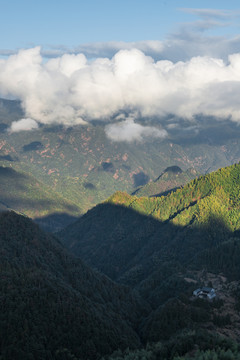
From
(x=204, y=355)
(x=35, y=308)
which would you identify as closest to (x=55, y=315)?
(x=35, y=308)

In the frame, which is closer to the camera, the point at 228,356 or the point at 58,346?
the point at 228,356

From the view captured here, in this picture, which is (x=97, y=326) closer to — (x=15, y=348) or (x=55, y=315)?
(x=55, y=315)

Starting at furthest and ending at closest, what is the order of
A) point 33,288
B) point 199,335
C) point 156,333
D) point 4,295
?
1. point 156,333
2. point 33,288
3. point 4,295
4. point 199,335

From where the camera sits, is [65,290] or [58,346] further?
[65,290]

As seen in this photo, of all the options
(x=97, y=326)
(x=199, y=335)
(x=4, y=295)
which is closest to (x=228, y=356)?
(x=199, y=335)

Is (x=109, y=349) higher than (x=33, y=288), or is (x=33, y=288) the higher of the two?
(x=33, y=288)

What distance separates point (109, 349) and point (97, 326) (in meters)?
14.9

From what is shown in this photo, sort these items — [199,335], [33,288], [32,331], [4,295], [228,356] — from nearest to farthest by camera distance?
[228,356], [199,335], [32,331], [4,295], [33,288]

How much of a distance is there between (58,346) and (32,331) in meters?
12.6

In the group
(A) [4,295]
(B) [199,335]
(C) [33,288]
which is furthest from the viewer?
(C) [33,288]

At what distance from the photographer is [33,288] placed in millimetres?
183125

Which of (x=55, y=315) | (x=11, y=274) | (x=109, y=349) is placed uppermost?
(x=11, y=274)

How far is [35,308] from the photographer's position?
173125 mm

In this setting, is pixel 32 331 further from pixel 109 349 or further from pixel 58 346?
pixel 109 349
